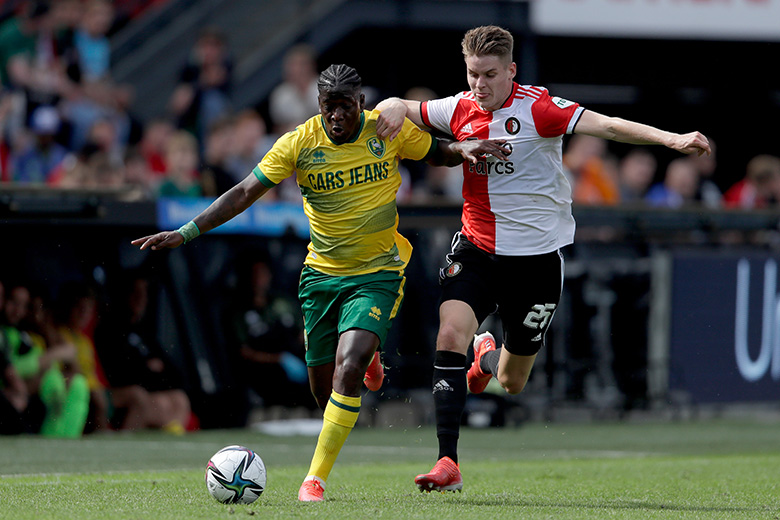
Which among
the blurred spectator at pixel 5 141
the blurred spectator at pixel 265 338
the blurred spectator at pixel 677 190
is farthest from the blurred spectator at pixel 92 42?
the blurred spectator at pixel 677 190

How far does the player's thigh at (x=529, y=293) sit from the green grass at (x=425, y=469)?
3.29ft

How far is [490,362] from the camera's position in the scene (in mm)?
8828

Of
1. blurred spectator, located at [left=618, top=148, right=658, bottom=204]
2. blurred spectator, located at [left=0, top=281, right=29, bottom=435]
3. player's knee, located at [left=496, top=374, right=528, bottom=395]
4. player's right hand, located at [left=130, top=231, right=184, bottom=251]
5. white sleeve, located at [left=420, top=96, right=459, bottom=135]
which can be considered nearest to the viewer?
player's right hand, located at [left=130, top=231, right=184, bottom=251]

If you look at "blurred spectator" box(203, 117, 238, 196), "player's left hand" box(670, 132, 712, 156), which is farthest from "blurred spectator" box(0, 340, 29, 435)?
"player's left hand" box(670, 132, 712, 156)

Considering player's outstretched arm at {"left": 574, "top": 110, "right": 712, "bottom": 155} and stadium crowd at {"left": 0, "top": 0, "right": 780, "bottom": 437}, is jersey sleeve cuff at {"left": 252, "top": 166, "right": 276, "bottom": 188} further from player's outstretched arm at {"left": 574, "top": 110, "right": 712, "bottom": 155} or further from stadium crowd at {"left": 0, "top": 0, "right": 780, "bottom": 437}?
stadium crowd at {"left": 0, "top": 0, "right": 780, "bottom": 437}

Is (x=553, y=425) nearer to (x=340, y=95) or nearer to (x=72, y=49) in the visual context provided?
(x=72, y=49)

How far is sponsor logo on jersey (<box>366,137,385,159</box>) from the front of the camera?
7.62 meters

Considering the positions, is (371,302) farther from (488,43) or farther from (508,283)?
(488,43)

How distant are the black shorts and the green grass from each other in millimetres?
1065

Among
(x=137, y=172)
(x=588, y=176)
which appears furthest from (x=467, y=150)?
(x=588, y=176)

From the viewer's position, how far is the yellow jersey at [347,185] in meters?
7.55

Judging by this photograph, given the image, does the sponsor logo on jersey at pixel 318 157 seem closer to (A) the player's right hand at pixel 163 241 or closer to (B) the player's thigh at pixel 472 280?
(A) the player's right hand at pixel 163 241

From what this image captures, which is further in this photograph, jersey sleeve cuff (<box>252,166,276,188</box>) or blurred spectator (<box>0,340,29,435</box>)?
blurred spectator (<box>0,340,29,435</box>)

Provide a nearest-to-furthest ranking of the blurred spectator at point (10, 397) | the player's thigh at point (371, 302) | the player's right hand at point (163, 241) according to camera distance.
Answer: the player's right hand at point (163, 241)
the player's thigh at point (371, 302)
the blurred spectator at point (10, 397)
